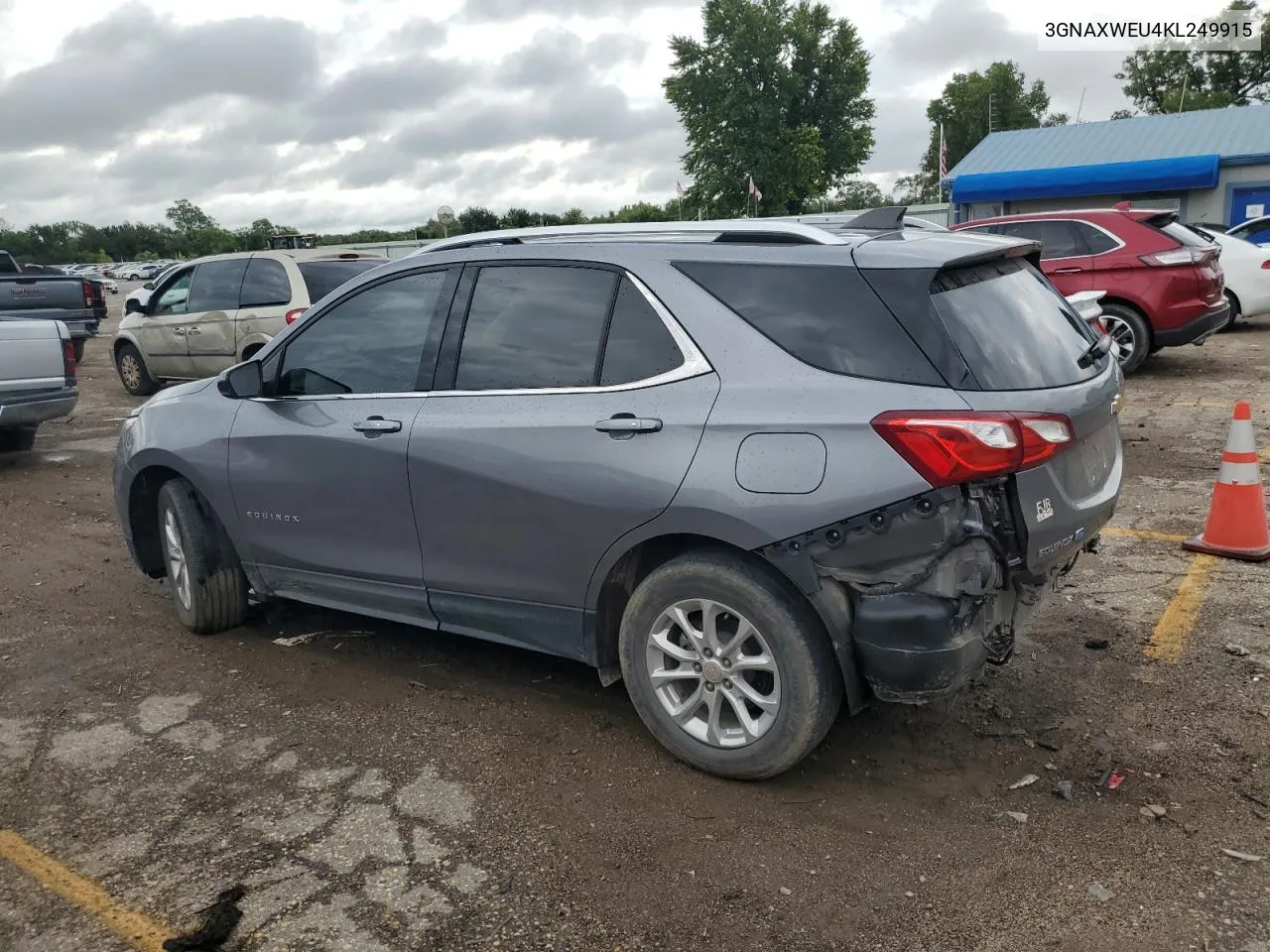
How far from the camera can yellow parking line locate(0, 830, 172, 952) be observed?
2768 mm

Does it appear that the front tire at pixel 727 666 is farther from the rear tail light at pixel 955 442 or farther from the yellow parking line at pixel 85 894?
the yellow parking line at pixel 85 894

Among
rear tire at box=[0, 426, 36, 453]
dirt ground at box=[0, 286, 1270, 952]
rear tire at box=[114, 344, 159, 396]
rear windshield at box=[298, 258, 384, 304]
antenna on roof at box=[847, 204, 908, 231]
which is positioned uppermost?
rear windshield at box=[298, 258, 384, 304]

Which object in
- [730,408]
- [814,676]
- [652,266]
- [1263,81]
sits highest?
[1263,81]

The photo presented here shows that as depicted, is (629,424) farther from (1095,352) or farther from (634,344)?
(1095,352)

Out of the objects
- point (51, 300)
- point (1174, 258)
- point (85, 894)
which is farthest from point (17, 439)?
point (1174, 258)

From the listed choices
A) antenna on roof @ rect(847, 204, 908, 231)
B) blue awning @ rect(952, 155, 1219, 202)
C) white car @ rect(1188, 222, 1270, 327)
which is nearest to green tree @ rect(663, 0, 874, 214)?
blue awning @ rect(952, 155, 1219, 202)

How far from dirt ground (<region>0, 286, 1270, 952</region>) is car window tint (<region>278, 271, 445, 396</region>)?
123cm

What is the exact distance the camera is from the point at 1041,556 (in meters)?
3.22

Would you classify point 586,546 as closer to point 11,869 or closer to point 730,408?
point 730,408

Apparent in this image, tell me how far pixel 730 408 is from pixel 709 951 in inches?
60.1

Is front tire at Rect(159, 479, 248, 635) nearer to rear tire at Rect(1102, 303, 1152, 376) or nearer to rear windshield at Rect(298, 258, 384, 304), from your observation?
rear windshield at Rect(298, 258, 384, 304)

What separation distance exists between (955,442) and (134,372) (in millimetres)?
13028

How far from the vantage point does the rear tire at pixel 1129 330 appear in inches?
435

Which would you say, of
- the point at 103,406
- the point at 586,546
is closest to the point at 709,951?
the point at 586,546
